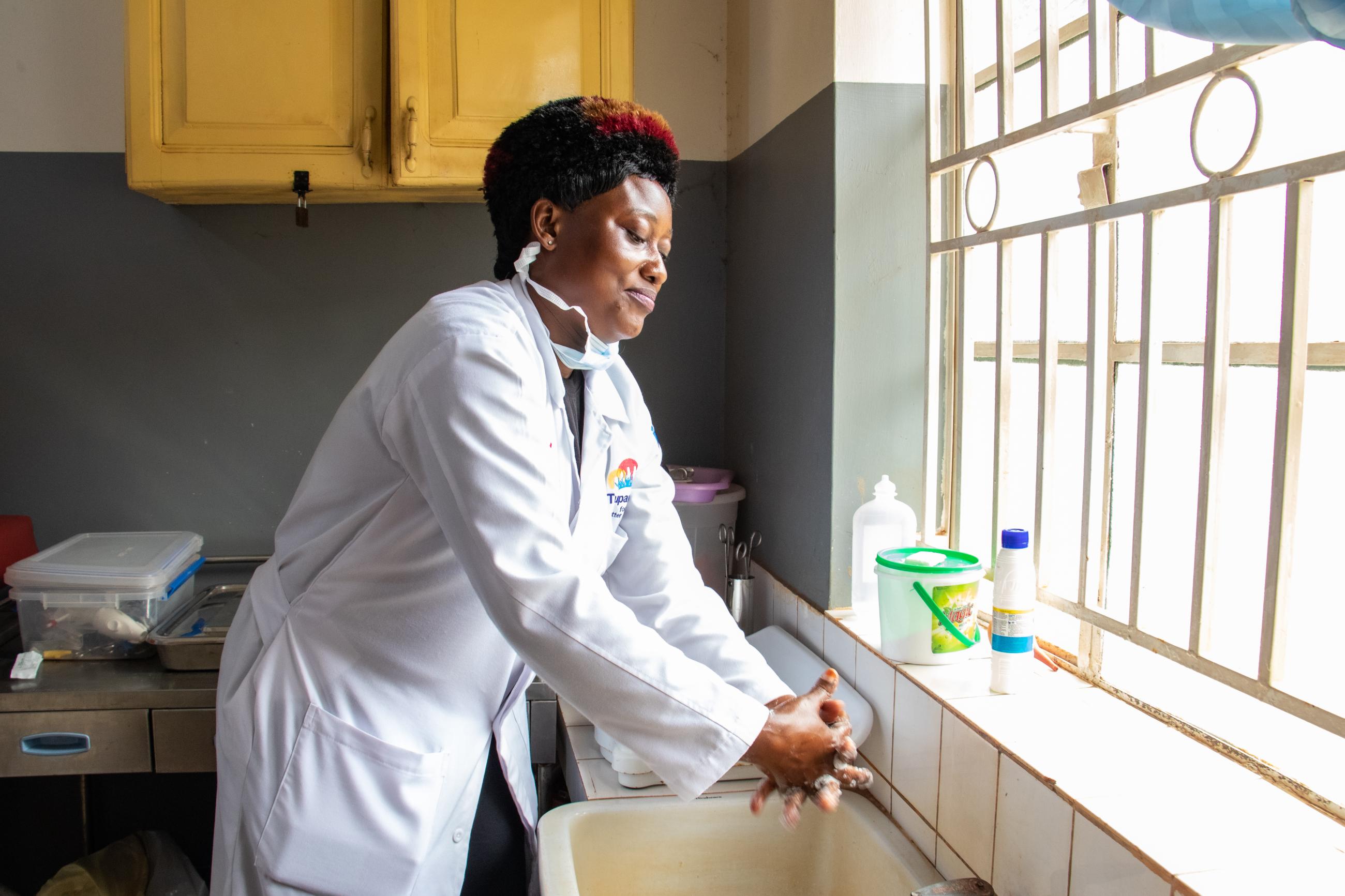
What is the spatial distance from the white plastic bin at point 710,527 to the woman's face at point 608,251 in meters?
0.80

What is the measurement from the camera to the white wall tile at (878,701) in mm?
1361

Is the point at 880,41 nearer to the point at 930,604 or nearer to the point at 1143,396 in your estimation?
the point at 1143,396

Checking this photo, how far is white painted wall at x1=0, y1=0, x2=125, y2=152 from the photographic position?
210 centimetres

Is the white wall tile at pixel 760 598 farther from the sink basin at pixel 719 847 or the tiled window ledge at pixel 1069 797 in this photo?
the sink basin at pixel 719 847

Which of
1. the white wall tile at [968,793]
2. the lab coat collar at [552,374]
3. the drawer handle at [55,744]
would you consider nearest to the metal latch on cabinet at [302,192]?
the lab coat collar at [552,374]

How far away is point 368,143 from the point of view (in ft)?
Result: 6.03

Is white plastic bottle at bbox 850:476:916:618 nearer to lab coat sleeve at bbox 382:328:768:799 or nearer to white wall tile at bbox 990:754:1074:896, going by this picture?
white wall tile at bbox 990:754:1074:896

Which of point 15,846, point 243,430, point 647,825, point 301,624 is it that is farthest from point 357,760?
point 15,846

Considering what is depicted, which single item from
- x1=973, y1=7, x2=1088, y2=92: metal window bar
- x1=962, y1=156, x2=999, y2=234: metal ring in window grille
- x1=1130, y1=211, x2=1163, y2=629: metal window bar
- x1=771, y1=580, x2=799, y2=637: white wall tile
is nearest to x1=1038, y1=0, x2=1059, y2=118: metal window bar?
x1=973, y1=7, x2=1088, y2=92: metal window bar

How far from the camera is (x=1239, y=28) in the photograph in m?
0.60

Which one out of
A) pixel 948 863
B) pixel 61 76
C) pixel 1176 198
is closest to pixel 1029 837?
pixel 948 863

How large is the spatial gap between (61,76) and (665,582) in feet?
5.95

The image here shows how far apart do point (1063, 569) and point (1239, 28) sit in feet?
2.96

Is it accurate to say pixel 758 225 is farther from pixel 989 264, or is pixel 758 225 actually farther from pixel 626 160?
pixel 626 160
